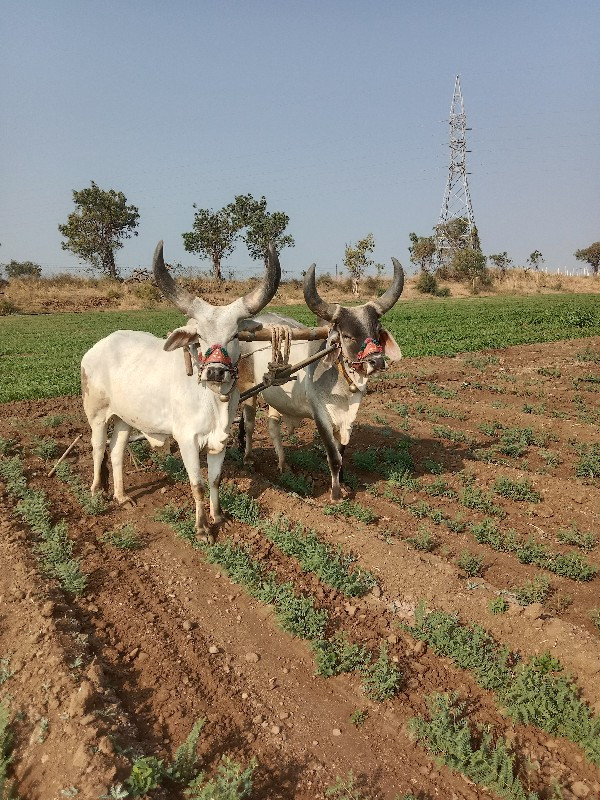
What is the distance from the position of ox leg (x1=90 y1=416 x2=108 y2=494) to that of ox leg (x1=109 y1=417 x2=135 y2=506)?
0.13 metres

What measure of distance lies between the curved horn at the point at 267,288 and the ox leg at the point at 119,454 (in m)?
2.54

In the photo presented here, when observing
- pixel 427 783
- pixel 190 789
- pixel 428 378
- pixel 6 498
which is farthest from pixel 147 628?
pixel 428 378

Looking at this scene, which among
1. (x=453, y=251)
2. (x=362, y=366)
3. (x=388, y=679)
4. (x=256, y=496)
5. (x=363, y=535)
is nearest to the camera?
(x=388, y=679)

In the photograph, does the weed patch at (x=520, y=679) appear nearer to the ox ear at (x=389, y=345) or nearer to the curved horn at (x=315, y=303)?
the ox ear at (x=389, y=345)

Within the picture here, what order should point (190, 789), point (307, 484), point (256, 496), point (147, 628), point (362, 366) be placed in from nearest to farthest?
1. point (190, 789)
2. point (147, 628)
3. point (362, 366)
4. point (256, 496)
5. point (307, 484)

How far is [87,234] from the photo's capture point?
173ft

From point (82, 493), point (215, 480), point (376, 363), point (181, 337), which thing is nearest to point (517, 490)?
point (376, 363)

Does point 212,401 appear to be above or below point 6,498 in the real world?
above

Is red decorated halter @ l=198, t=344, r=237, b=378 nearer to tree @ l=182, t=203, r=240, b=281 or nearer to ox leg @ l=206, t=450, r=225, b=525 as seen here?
ox leg @ l=206, t=450, r=225, b=525

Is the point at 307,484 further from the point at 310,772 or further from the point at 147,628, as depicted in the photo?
the point at 310,772

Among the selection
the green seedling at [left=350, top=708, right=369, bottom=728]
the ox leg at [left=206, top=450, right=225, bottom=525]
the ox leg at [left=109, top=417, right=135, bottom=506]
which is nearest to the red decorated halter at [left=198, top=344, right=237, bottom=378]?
the ox leg at [left=206, top=450, right=225, bottom=525]

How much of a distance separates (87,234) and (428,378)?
47016mm

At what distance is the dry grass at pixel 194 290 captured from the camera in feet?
136

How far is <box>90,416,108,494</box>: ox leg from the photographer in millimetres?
7051
